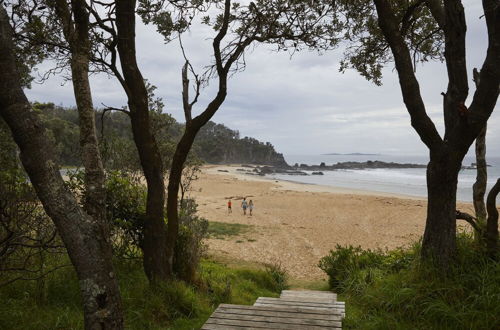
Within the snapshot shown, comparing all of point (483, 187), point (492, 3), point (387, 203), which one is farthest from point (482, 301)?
point (387, 203)

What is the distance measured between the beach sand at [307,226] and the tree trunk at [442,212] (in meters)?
5.13

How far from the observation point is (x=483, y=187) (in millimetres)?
5262

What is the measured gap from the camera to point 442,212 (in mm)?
4445

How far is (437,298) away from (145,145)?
12.7 ft

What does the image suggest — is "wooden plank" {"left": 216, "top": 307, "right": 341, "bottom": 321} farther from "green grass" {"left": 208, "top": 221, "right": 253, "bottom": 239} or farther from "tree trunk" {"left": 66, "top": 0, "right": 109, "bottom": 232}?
"green grass" {"left": 208, "top": 221, "right": 253, "bottom": 239}

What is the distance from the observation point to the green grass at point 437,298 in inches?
138

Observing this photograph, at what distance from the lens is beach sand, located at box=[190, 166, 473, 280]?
1400 centimetres

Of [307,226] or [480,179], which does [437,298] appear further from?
[307,226]

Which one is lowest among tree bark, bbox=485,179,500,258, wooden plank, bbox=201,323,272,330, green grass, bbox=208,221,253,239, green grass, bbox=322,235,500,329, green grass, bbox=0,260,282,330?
green grass, bbox=208,221,253,239

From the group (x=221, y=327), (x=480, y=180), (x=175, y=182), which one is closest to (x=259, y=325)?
(x=221, y=327)

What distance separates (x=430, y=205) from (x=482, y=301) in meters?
1.30

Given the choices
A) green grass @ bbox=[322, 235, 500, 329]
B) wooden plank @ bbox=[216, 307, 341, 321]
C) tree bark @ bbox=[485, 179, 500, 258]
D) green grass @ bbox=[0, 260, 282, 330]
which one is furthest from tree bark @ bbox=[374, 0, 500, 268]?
green grass @ bbox=[0, 260, 282, 330]

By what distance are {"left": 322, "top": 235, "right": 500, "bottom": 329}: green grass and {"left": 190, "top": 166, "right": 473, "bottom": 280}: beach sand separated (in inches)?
203

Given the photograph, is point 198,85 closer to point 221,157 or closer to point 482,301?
point 482,301
